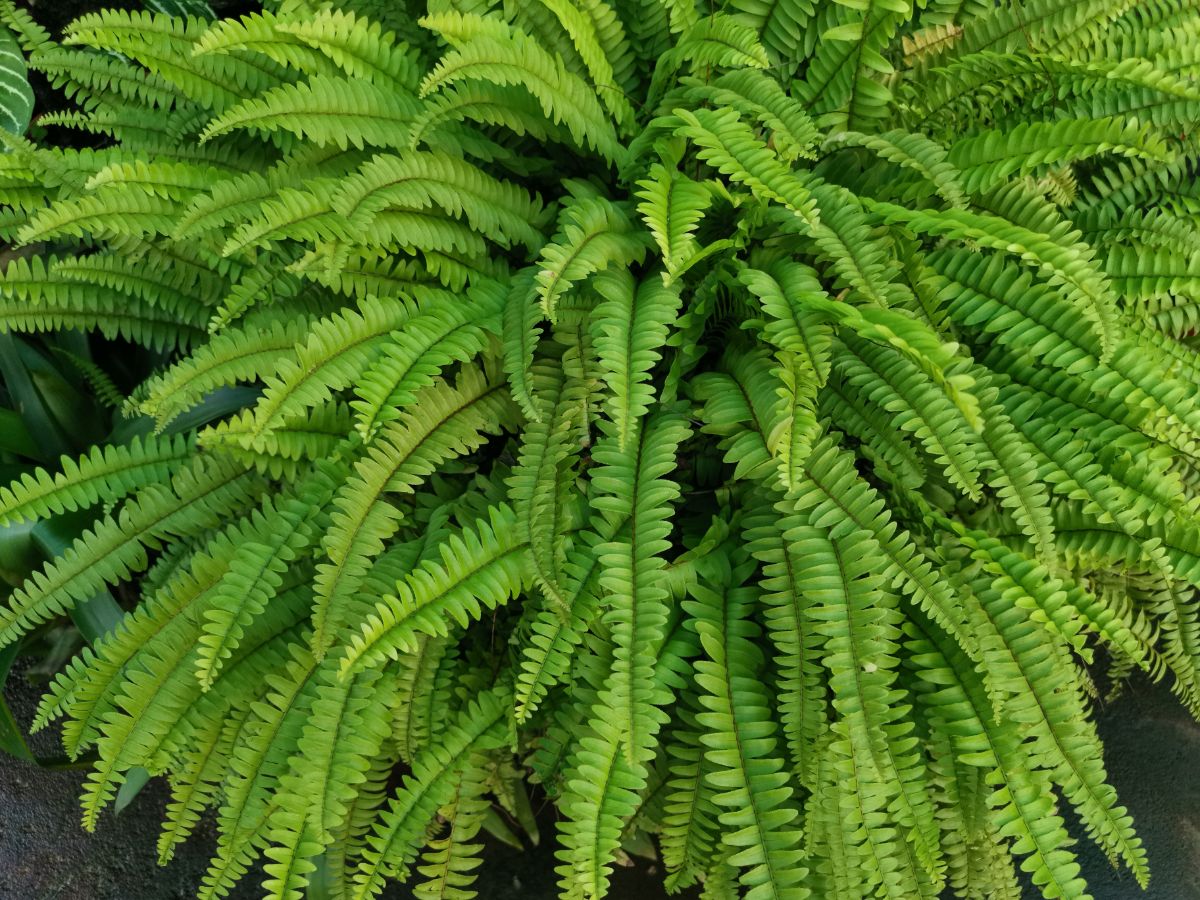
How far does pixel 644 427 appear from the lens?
68.4 inches

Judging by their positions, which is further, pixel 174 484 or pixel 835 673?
pixel 174 484

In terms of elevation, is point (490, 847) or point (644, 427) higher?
point (644, 427)

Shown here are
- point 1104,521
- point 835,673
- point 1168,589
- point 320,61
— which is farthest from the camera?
point 1168,589

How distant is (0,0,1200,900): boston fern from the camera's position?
1.57 m

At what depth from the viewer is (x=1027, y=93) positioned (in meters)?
1.85

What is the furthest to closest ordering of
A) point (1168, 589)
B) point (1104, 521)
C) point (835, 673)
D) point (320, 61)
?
1. point (1168, 589)
2. point (320, 61)
3. point (1104, 521)
4. point (835, 673)

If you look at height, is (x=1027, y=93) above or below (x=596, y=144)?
above

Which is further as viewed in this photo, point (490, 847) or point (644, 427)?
point (490, 847)

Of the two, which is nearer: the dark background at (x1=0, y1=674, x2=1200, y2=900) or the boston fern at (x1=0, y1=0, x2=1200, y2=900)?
the boston fern at (x1=0, y1=0, x2=1200, y2=900)

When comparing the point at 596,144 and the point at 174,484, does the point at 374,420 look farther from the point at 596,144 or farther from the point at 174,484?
the point at 596,144

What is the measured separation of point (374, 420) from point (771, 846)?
103cm

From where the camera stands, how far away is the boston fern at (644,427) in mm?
1574

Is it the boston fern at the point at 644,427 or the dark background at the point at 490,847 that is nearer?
the boston fern at the point at 644,427

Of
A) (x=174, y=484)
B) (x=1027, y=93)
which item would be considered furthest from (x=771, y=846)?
(x=1027, y=93)
